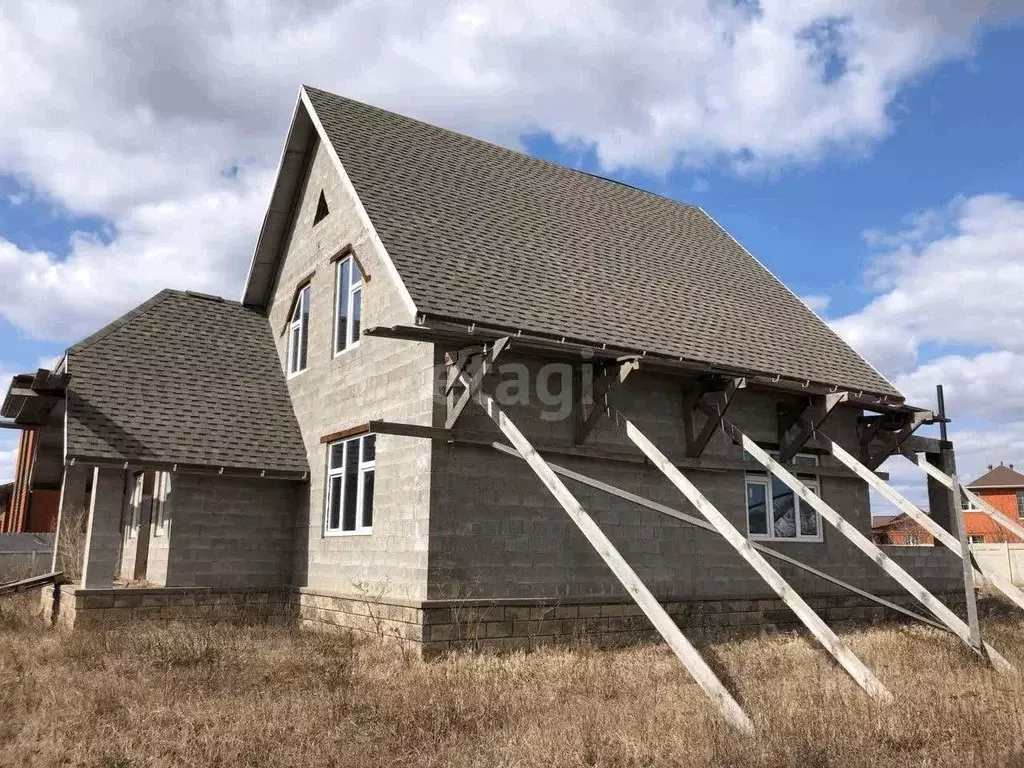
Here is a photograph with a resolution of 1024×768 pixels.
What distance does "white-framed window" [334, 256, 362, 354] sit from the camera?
13.8 meters

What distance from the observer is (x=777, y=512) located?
14164 millimetres

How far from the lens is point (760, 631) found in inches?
499

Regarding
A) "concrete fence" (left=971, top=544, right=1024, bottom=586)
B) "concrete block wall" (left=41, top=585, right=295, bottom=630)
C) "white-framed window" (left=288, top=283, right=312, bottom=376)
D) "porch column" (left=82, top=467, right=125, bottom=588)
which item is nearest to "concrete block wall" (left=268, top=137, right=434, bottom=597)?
"white-framed window" (left=288, top=283, right=312, bottom=376)

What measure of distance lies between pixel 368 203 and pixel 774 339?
7.63 m

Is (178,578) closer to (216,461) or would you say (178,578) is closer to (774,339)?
(216,461)

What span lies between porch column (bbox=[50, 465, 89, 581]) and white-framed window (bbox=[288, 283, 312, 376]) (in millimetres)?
4079

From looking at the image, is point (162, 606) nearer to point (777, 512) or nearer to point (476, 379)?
point (476, 379)

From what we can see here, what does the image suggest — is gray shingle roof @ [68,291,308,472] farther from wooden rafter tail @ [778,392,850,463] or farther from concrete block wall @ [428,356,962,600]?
wooden rafter tail @ [778,392,850,463]

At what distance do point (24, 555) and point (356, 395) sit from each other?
1661 cm

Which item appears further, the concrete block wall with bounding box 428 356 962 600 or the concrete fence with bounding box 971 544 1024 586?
the concrete fence with bounding box 971 544 1024 586

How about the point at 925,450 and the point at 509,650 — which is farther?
the point at 925,450

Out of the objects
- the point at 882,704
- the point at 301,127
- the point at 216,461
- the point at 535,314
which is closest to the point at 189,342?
the point at 216,461

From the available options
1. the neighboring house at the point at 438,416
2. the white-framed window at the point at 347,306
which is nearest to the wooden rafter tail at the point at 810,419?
the neighboring house at the point at 438,416

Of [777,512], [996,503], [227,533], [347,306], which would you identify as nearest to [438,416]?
[347,306]
